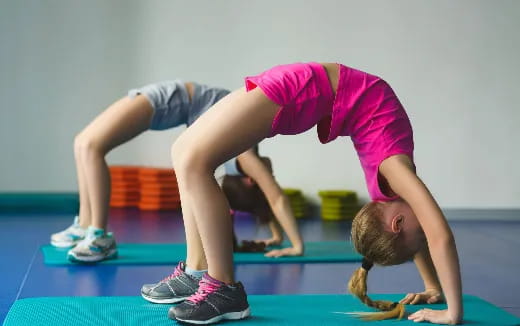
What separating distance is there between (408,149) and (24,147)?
4.49 meters

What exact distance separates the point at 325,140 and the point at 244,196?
59.9 inches

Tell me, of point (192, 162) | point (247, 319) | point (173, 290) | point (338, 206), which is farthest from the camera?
point (338, 206)

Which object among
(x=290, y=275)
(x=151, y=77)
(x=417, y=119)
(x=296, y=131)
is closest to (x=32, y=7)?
(x=151, y=77)

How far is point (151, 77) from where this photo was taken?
664 cm

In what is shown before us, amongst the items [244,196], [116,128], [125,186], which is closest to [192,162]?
[116,128]

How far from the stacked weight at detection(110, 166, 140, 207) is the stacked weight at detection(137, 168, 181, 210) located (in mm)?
97

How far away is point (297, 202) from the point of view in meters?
6.23

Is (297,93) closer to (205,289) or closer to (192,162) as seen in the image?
(192,162)

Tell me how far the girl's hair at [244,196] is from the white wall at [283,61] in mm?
2189

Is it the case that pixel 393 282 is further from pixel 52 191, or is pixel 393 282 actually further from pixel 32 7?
pixel 32 7

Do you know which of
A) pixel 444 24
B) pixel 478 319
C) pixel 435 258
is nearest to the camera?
pixel 435 258

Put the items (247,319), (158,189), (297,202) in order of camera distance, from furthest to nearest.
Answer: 1. (158,189)
2. (297,202)
3. (247,319)

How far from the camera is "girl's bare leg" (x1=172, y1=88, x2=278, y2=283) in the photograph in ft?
8.26

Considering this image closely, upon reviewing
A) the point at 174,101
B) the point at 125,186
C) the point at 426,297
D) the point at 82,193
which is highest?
the point at 174,101
